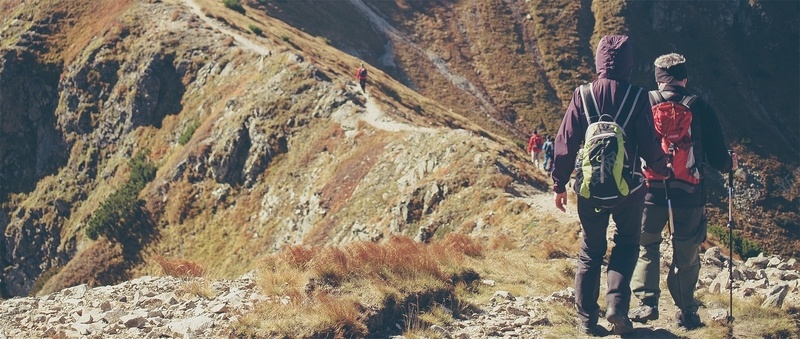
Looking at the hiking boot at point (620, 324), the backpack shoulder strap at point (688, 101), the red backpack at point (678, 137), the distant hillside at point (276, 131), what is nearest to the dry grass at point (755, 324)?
the hiking boot at point (620, 324)

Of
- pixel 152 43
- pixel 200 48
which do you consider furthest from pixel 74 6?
pixel 200 48

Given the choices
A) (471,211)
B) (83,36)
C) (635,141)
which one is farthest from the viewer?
(83,36)

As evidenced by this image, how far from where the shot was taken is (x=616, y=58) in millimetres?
8672

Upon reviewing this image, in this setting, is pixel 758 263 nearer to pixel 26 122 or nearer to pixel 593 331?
pixel 593 331

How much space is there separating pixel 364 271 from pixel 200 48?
4289 cm

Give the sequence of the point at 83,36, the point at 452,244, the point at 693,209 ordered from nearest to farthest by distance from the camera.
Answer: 1. the point at 693,209
2. the point at 452,244
3. the point at 83,36

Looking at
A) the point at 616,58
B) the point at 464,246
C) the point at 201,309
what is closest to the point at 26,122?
the point at 464,246

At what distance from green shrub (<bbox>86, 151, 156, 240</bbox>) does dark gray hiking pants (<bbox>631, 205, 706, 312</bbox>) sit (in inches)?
1395

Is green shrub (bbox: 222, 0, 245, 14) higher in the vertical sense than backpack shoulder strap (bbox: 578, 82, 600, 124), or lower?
higher

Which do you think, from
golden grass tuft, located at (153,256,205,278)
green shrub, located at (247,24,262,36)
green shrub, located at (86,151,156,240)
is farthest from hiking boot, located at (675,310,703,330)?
green shrub, located at (247,24,262,36)

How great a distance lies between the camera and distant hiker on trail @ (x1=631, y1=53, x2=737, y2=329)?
9289mm

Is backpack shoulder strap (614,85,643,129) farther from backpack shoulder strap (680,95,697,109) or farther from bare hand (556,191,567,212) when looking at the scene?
bare hand (556,191,567,212)

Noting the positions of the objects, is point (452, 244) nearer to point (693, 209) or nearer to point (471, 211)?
point (693, 209)

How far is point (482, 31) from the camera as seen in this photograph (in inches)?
3607
